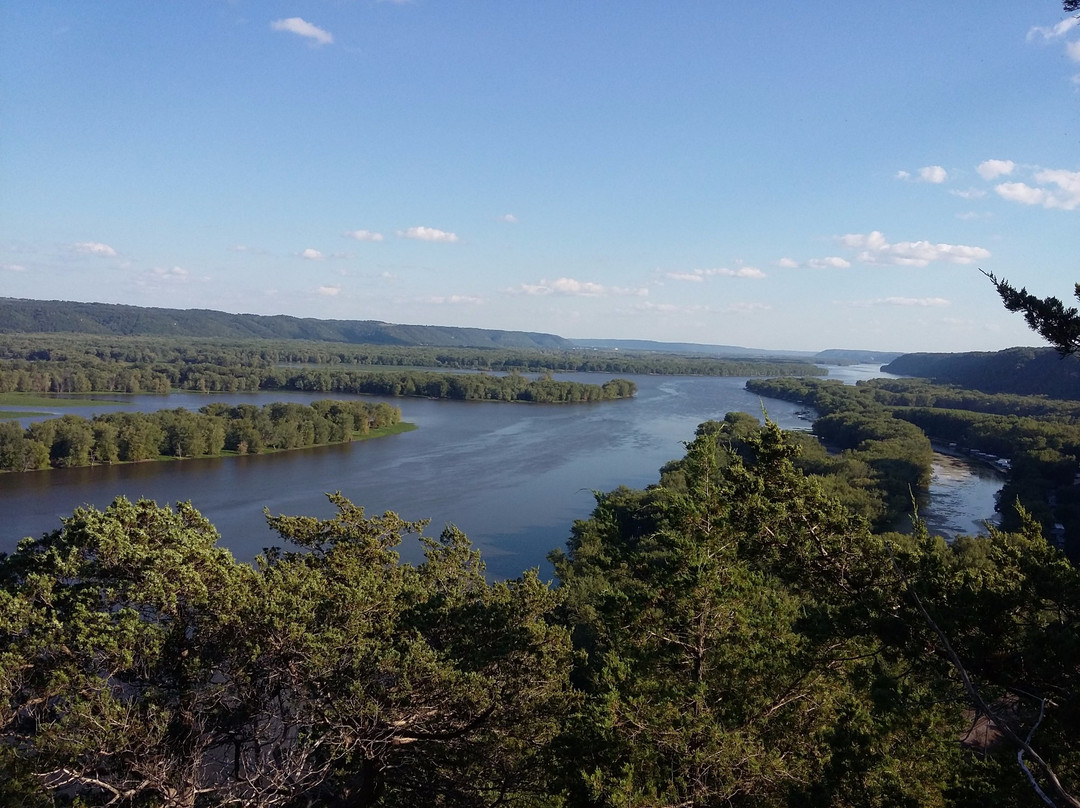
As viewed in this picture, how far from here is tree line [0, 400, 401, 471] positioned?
2634 centimetres

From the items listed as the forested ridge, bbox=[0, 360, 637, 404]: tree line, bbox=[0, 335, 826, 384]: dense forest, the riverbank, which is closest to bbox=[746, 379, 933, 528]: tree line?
bbox=[0, 360, 637, 404]: tree line

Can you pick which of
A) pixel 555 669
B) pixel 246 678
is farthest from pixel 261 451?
pixel 555 669

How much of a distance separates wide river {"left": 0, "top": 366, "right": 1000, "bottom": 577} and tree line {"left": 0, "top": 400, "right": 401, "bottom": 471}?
0.76 metres

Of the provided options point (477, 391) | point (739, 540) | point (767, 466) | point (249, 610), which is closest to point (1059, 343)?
point (767, 466)

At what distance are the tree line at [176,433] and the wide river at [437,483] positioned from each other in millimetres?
755

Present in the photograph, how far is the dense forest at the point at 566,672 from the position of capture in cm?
420

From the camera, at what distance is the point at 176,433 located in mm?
30359

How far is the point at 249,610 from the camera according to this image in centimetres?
476

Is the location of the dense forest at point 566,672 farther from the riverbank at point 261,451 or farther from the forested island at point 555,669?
the riverbank at point 261,451

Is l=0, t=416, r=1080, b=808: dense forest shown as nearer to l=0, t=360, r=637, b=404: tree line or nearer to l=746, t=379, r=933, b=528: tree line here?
l=746, t=379, r=933, b=528: tree line

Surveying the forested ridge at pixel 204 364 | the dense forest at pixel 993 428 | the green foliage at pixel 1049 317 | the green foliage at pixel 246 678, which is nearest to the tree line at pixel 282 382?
the forested ridge at pixel 204 364

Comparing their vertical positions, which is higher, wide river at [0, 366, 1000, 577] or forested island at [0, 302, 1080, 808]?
forested island at [0, 302, 1080, 808]

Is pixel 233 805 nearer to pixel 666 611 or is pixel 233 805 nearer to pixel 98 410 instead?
pixel 666 611

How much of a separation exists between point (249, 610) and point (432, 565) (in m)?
2.32
